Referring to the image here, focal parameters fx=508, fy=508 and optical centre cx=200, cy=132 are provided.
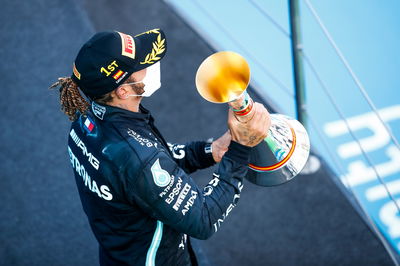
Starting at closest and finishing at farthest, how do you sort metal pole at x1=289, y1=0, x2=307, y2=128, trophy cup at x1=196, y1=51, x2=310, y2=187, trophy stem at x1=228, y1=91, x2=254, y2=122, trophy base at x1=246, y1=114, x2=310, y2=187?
trophy stem at x1=228, y1=91, x2=254, y2=122
trophy cup at x1=196, y1=51, x2=310, y2=187
trophy base at x1=246, y1=114, x2=310, y2=187
metal pole at x1=289, y1=0, x2=307, y2=128

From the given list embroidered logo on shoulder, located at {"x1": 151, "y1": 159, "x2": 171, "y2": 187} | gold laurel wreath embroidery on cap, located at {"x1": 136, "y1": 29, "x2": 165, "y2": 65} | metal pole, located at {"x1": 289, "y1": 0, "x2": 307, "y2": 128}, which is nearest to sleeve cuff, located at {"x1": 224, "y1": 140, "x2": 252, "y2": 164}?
embroidered logo on shoulder, located at {"x1": 151, "y1": 159, "x2": 171, "y2": 187}

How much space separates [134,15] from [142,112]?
2396 mm

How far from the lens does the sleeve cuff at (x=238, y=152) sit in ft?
5.35

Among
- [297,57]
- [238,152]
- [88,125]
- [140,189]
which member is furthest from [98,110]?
[297,57]

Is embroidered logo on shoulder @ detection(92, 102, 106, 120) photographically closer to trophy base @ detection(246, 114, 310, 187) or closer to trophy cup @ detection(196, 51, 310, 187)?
trophy cup @ detection(196, 51, 310, 187)

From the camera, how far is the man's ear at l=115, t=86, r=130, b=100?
163 centimetres

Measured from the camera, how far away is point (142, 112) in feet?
5.75

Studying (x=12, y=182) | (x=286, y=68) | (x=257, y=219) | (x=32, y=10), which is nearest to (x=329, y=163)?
(x=257, y=219)

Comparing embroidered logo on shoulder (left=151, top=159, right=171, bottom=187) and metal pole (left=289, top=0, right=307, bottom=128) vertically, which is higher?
embroidered logo on shoulder (left=151, top=159, right=171, bottom=187)

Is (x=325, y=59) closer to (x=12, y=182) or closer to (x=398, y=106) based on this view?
(x=398, y=106)

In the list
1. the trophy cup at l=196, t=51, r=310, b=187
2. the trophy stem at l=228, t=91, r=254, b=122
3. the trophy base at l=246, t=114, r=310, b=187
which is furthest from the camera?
the trophy base at l=246, t=114, r=310, b=187

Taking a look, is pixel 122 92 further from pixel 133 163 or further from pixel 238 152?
pixel 238 152

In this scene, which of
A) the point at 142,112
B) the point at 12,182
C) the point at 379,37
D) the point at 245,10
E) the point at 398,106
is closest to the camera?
the point at 142,112

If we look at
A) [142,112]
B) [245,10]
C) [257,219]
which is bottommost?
[257,219]
